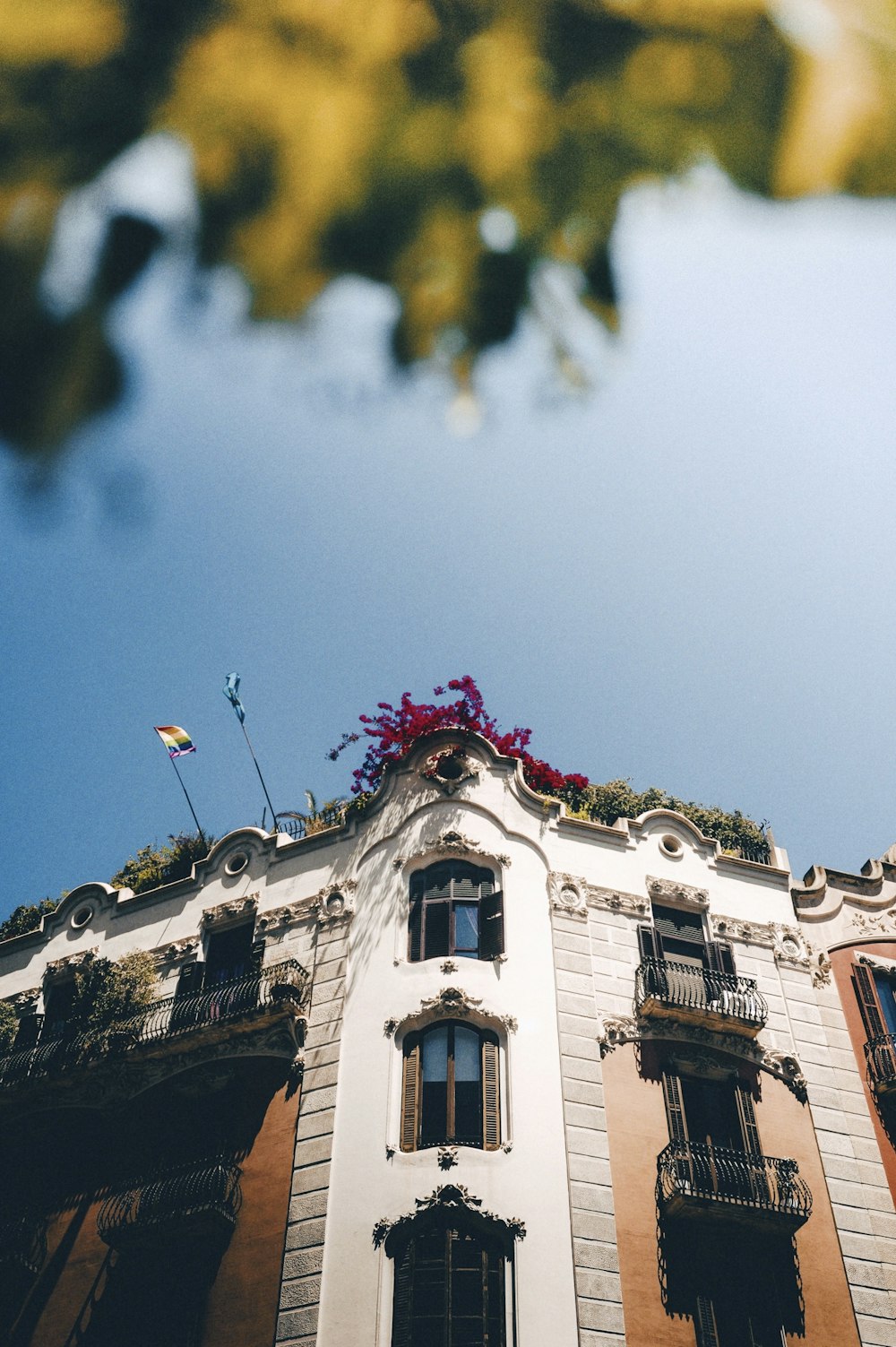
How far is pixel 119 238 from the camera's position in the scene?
2.61m

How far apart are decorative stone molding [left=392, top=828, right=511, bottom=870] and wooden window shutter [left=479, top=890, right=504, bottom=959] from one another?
816 millimetres

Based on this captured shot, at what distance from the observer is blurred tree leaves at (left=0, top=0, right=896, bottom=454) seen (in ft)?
8.30

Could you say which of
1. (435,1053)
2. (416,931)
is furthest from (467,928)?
(435,1053)

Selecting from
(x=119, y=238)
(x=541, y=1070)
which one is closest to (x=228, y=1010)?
(x=541, y=1070)

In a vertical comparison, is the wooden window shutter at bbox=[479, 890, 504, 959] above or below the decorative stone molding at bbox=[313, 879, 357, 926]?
below

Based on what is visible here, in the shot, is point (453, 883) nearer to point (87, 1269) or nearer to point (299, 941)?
point (299, 941)

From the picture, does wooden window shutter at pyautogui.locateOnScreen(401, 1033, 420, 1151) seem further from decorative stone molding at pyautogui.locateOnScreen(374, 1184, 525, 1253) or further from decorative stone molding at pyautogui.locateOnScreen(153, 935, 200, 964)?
decorative stone molding at pyautogui.locateOnScreen(153, 935, 200, 964)

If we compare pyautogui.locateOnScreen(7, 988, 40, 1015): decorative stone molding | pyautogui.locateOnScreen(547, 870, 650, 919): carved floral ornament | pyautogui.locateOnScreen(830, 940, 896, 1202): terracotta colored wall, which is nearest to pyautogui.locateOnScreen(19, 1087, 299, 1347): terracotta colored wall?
pyautogui.locateOnScreen(7, 988, 40, 1015): decorative stone molding

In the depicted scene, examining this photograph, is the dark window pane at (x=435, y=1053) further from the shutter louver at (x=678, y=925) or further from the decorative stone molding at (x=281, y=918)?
the shutter louver at (x=678, y=925)

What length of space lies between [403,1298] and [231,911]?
30.0 ft

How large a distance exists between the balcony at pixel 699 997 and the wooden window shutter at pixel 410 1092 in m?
4.18

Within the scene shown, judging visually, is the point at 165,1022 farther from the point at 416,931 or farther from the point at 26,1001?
the point at 416,931

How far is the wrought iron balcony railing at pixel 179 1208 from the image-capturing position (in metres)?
18.2

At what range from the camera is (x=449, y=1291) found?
16.3 meters
